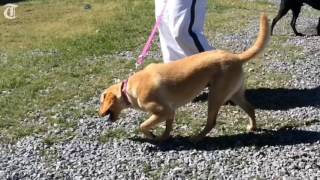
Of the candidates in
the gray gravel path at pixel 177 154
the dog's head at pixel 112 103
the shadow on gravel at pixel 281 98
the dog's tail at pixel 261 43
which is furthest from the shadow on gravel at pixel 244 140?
the shadow on gravel at pixel 281 98

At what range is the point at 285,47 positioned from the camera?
10.0m

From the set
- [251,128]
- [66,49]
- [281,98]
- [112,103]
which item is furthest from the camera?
[66,49]

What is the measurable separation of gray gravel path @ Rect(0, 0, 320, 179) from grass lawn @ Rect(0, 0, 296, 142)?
54cm

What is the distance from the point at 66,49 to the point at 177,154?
5437 millimetres

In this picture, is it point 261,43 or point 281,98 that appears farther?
point 281,98

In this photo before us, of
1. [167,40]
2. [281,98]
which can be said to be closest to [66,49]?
[167,40]

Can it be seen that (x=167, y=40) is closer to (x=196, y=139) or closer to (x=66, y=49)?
(x=196, y=139)

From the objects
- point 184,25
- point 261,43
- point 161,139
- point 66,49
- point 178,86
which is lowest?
point 66,49

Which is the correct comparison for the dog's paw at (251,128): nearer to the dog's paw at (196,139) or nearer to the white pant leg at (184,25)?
the dog's paw at (196,139)

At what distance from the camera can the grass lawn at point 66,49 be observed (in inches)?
287

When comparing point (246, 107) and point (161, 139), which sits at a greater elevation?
point (246, 107)

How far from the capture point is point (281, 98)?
23.8ft

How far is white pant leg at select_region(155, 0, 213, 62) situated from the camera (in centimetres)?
704

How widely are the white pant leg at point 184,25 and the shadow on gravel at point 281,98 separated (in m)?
0.62
